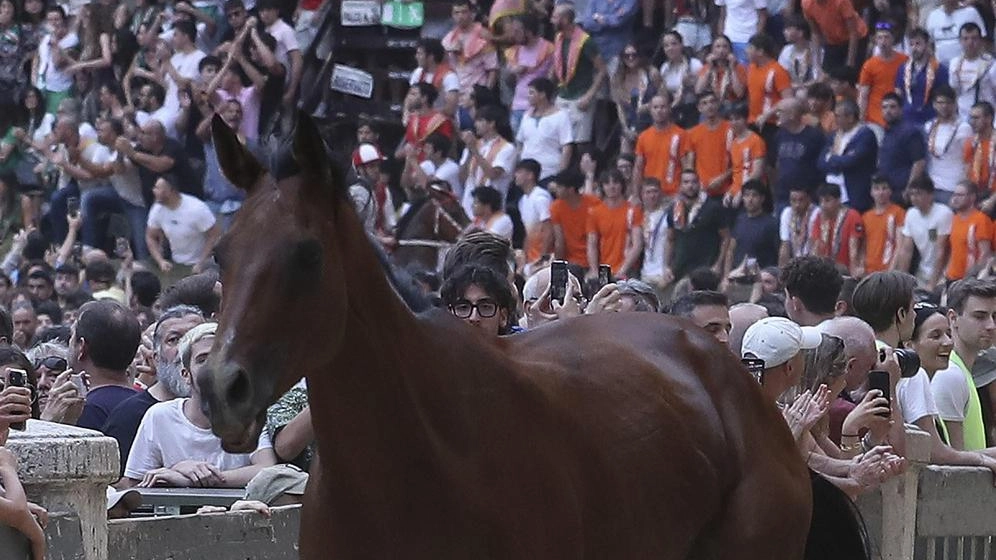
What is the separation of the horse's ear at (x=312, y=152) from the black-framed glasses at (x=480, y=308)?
232 cm

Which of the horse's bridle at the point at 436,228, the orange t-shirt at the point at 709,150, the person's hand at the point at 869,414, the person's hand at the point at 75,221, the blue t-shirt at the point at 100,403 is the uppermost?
the person's hand at the point at 869,414

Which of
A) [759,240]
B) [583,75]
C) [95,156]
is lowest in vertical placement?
[95,156]

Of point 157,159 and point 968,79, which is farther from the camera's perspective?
point 157,159

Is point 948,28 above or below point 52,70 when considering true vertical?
above

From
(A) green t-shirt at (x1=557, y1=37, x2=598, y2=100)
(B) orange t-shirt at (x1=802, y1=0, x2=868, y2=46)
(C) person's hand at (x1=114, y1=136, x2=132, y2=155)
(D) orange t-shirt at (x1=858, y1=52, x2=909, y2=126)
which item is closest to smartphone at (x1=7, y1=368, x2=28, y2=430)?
(D) orange t-shirt at (x1=858, y1=52, x2=909, y2=126)

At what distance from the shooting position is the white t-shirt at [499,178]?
1894 centimetres

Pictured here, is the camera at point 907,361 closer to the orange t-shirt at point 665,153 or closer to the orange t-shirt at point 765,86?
the orange t-shirt at point 765,86

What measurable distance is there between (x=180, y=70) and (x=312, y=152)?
17.8 meters

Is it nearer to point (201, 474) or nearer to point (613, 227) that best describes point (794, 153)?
point (613, 227)

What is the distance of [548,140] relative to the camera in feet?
62.7

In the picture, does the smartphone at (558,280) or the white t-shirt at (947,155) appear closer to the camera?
the smartphone at (558,280)

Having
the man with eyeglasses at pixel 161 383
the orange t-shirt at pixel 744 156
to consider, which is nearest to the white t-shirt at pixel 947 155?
Result: the orange t-shirt at pixel 744 156

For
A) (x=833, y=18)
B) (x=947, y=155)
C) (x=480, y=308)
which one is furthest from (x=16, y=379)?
(x=833, y=18)

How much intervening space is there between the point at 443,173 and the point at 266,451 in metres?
12.0
